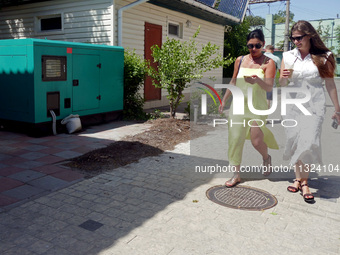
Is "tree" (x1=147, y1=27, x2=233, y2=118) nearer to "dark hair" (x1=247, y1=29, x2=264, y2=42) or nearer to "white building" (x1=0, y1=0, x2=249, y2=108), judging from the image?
"white building" (x1=0, y1=0, x2=249, y2=108)

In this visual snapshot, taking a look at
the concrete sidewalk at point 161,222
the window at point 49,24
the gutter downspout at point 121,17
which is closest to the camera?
the concrete sidewalk at point 161,222

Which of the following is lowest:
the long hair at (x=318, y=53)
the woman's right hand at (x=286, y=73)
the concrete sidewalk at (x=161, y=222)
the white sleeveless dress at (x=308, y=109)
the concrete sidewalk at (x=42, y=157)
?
the concrete sidewalk at (x=161, y=222)

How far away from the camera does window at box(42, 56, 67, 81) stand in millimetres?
7377

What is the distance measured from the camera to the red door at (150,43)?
39.1ft

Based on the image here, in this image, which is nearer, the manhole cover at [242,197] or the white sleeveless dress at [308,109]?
the manhole cover at [242,197]

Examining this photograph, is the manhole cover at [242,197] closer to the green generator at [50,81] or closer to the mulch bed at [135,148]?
the mulch bed at [135,148]

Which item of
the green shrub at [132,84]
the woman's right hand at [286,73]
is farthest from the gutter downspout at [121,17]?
the woman's right hand at [286,73]

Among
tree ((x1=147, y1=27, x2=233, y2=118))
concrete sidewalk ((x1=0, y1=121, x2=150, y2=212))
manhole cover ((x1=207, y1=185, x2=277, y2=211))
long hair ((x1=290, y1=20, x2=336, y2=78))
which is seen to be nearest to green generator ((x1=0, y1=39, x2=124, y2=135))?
concrete sidewalk ((x1=0, y1=121, x2=150, y2=212))

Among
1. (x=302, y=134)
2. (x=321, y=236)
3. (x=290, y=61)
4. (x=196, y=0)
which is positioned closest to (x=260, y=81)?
(x=290, y=61)

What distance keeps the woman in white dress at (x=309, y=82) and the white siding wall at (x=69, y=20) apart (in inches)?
281

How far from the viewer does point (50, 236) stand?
3258 mm

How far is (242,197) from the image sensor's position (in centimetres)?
444

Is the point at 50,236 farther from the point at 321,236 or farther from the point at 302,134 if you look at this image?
the point at 302,134

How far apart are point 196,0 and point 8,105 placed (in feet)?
28.4
